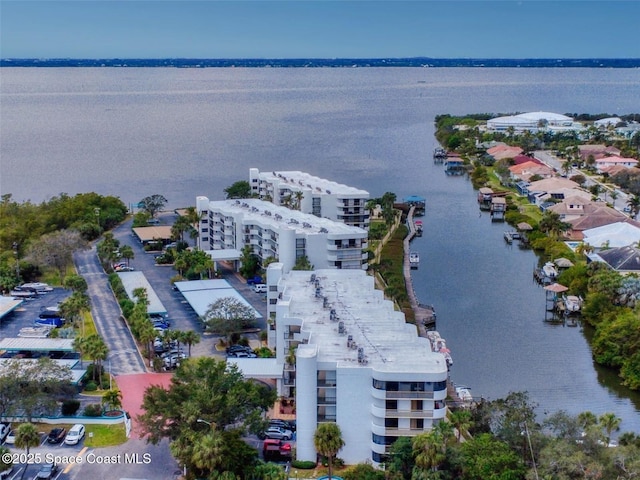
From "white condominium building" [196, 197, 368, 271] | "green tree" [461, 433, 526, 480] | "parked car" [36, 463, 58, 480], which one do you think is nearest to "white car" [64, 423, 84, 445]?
"parked car" [36, 463, 58, 480]

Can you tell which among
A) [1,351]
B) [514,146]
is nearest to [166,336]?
[1,351]

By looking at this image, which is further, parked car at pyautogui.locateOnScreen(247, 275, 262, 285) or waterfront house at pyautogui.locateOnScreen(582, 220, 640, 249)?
waterfront house at pyautogui.locateOnScreen(582, 220, 640, 249)

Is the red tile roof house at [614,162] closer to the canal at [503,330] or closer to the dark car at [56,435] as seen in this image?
the canal at [503,330]

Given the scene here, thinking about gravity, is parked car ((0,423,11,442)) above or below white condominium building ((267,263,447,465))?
below

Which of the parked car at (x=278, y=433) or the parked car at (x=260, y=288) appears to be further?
the parked car at (x=260, y=288)

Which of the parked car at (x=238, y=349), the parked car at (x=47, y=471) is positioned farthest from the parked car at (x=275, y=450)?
the parked car at (x=238, y=349)

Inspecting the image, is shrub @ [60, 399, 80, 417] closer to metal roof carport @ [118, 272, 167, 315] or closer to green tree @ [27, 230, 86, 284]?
metal roof carport @ [118, 272, 167, 315]
